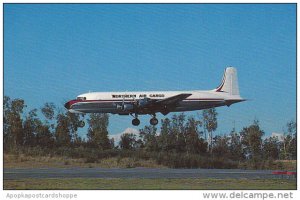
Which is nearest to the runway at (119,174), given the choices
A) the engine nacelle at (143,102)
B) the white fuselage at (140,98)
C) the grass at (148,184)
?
the grass at (148,184)

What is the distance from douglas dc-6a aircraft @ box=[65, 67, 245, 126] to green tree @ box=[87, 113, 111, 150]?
24808 mm

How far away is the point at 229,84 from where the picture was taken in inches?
2122

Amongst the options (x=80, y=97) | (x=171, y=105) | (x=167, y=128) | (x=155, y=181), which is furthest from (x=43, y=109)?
(x=155, y=181)

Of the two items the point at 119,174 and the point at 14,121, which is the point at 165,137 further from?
the point at 119,174

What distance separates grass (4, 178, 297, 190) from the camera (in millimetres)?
30422

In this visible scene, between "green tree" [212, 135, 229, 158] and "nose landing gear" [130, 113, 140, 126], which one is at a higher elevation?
"nose landing gear" [130, 113, 140, 126]

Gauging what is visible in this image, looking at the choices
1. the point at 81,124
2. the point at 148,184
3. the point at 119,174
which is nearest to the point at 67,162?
the point at 119,174

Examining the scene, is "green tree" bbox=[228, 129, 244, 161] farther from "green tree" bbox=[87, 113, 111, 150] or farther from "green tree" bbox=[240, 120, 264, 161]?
"green tree" bbox=[87, 113, 111, 150]

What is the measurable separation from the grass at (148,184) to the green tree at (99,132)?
42.9 meters

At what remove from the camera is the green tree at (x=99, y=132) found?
78375 mm

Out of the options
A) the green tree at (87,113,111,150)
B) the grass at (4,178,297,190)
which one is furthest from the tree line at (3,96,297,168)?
the grass at (4,178,297,190)

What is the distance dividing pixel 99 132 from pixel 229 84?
30.0m

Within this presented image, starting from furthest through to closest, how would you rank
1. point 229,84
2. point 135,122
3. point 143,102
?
point 229,84
point 143,102
point 135,122

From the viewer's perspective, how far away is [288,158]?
71062 millimetres
